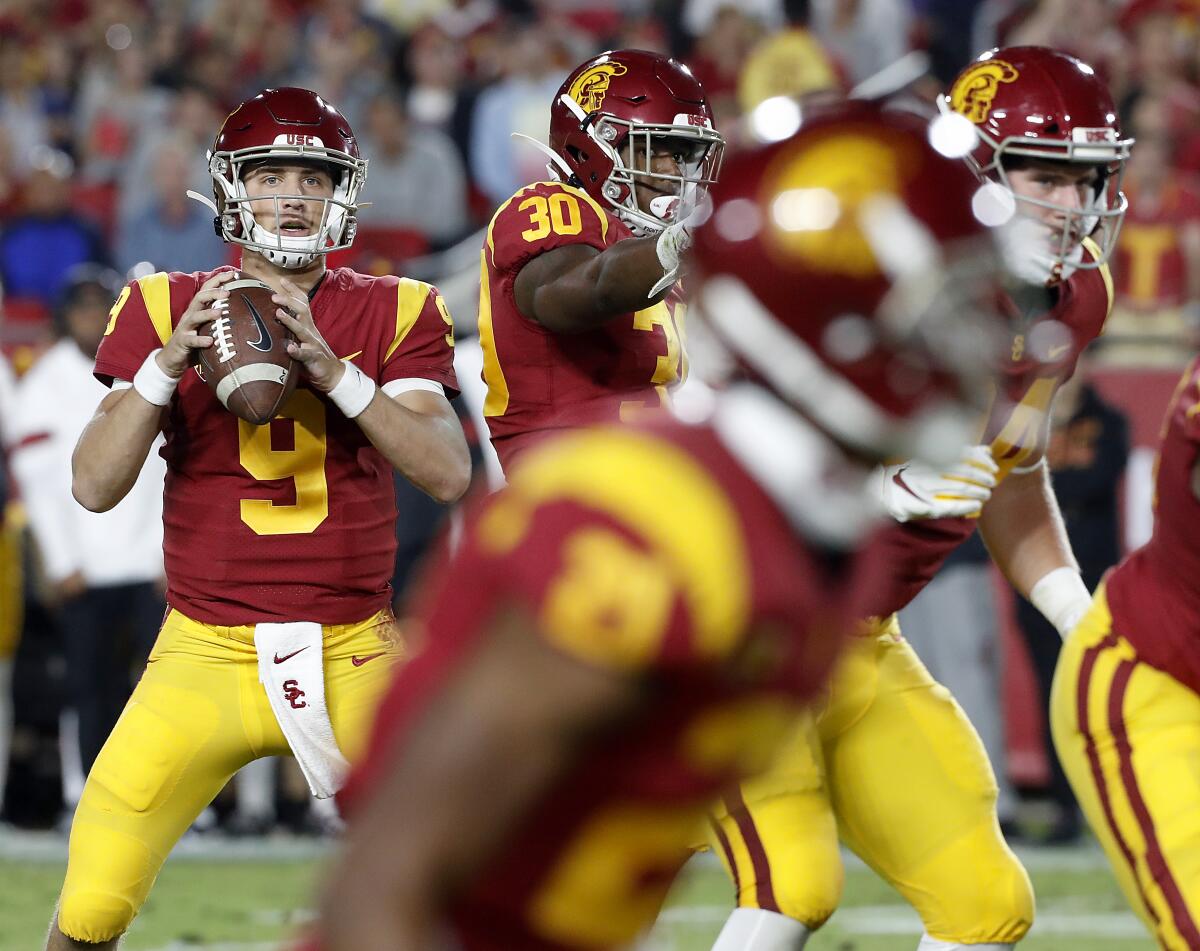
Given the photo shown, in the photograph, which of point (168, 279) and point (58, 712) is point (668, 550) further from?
point (58, 712)

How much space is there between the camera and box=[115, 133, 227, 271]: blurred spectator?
796 centimetres

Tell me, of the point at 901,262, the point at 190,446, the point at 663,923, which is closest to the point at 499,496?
the point at 901,262

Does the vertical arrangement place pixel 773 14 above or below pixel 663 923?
above

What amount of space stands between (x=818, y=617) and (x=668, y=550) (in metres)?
0.18

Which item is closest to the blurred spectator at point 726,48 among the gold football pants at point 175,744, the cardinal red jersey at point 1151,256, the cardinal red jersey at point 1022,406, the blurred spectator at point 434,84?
the blurred spectator at point 434,84

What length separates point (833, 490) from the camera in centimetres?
161

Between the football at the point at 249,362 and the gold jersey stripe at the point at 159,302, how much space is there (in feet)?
0.61

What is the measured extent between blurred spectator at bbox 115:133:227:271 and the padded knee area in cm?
497

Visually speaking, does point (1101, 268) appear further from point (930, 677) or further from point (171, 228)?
point (171, 228)

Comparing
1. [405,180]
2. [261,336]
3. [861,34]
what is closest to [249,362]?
[261,336]

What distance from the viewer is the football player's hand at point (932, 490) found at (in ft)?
10.2

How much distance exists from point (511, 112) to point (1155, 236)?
307 centimetres

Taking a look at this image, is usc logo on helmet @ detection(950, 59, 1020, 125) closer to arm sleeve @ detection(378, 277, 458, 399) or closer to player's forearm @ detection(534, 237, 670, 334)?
player's forearm @ detection(534, 237, 670, 334)

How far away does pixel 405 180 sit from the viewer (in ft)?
28.1
